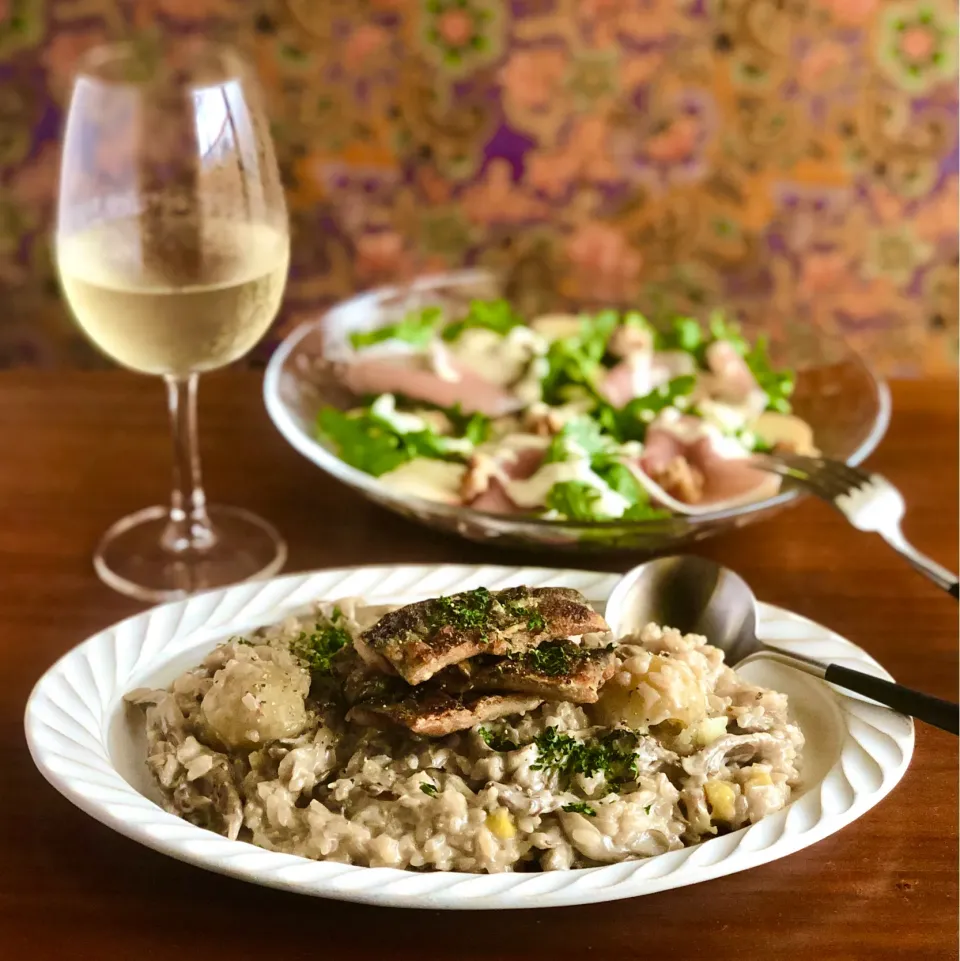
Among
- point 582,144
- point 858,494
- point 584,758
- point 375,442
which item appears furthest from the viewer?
point 582,144

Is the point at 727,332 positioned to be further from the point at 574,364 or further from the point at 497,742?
the point at 497,742

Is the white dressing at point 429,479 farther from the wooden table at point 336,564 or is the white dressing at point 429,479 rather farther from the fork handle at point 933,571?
the fork handle at point 933,571

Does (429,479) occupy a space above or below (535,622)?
below

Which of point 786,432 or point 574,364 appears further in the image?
point 574,364

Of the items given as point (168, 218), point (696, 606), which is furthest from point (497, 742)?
point (168, 218)

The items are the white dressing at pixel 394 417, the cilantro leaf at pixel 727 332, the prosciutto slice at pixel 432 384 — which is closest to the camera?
the white dressing at pixel 394 417

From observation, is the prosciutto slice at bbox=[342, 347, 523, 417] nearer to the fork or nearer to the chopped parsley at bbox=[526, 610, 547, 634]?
the fork

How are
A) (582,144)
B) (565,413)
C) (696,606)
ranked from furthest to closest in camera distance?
(582,144) < (565,413) < (696,606)

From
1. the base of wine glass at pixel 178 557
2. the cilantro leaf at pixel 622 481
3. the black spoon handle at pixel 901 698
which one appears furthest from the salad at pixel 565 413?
the black spoon handle at pixel 901 698
